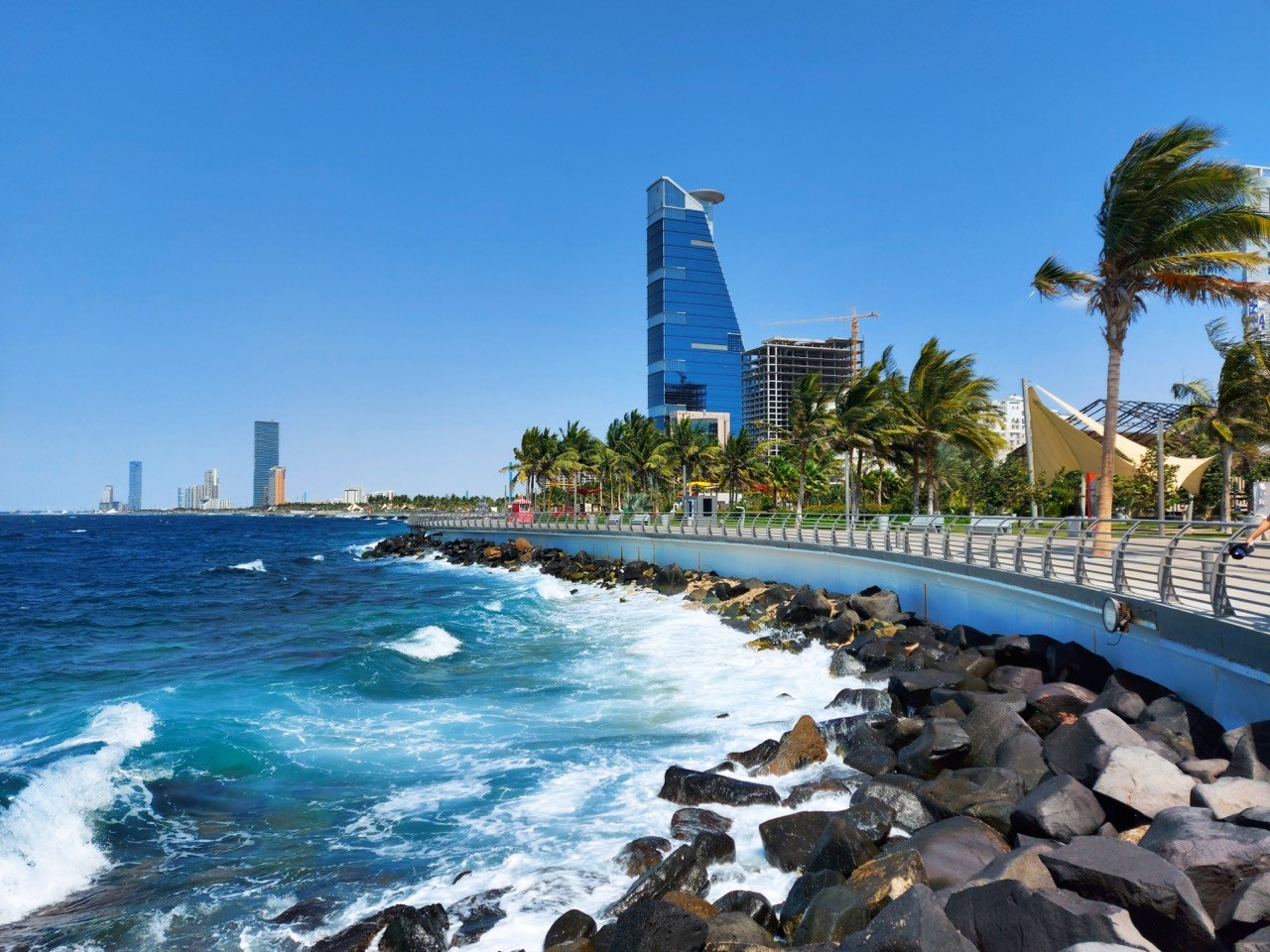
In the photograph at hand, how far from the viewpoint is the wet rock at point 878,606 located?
21.7m

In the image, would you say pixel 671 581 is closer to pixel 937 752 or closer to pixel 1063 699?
pixel 1063 699

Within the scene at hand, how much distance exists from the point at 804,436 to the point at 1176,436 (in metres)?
26.3

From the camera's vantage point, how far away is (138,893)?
9406 millimetres

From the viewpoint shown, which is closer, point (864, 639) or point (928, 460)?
point (864, 639)

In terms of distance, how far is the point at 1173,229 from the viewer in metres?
18.8

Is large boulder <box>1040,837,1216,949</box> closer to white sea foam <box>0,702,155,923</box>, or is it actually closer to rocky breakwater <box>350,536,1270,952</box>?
rocky breakwater <box>350,536,1270,952</box>

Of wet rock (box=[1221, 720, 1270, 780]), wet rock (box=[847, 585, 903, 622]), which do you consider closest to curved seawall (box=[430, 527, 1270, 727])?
wet rock (box=[847, 585, 903, 622])

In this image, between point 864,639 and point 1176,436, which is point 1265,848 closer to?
point 864,639

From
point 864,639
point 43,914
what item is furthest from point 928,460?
point 43,914

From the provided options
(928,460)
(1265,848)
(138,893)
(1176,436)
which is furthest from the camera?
(1176,436)

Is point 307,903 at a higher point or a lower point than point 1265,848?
lower

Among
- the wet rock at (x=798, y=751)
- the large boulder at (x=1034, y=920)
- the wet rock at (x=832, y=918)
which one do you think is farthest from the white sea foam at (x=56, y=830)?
the large boulder at (x=1034, y=920)

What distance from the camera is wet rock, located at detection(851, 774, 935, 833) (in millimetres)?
9125

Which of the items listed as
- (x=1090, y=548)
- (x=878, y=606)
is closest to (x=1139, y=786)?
(x=1090, y=548)
